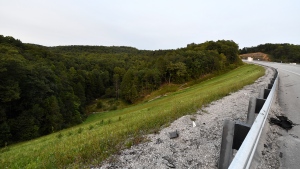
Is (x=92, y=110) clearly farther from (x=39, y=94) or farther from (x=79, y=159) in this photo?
(x=79, y=159)

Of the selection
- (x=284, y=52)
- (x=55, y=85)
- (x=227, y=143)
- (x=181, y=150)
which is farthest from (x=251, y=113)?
(x=284, y=52)

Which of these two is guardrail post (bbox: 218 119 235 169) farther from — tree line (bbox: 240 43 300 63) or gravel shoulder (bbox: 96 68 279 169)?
tree line (bbox: 240 43 300 63)

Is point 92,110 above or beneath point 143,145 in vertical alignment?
beneath

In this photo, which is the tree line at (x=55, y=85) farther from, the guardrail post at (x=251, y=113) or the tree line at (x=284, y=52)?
the guardrail post at (x=251, y=113)

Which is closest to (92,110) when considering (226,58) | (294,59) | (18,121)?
(18,121)

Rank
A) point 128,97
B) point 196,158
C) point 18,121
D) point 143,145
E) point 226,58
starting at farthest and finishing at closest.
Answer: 1. point 226,58
2. point 128,97
3. point 18,121
4. point 143,145
5. point 196,158

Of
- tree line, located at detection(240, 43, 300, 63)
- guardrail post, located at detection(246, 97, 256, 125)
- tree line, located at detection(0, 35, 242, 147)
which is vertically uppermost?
tree line, located at detection(240, 43, 300, 63)

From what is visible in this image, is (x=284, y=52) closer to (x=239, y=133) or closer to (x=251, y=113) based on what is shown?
(x=251, y=113)

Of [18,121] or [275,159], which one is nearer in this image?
[275,159]

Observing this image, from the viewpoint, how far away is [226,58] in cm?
7281

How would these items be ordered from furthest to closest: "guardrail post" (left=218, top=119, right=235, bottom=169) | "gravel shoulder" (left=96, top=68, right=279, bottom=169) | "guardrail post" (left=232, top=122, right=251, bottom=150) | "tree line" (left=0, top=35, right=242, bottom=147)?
"tree line" (left=0, top=35, right=242, bottom=147) < "gravel shoulder" (left=96, top=68, right=279, bottom=169) < "guardrail post" (left=218, top=119, right=235, bottom=169) < "guardrail post" (left=232, top=122, right=251, bottom=150)

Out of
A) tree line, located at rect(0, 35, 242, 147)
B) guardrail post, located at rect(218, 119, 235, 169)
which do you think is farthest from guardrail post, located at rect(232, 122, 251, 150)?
tree line, located at rect(0, 35, 242, 147)

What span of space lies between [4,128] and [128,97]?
42.3 m

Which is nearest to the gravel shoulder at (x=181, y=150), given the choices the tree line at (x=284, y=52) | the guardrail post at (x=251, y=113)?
the guardrail post at (x=251, y=113)
